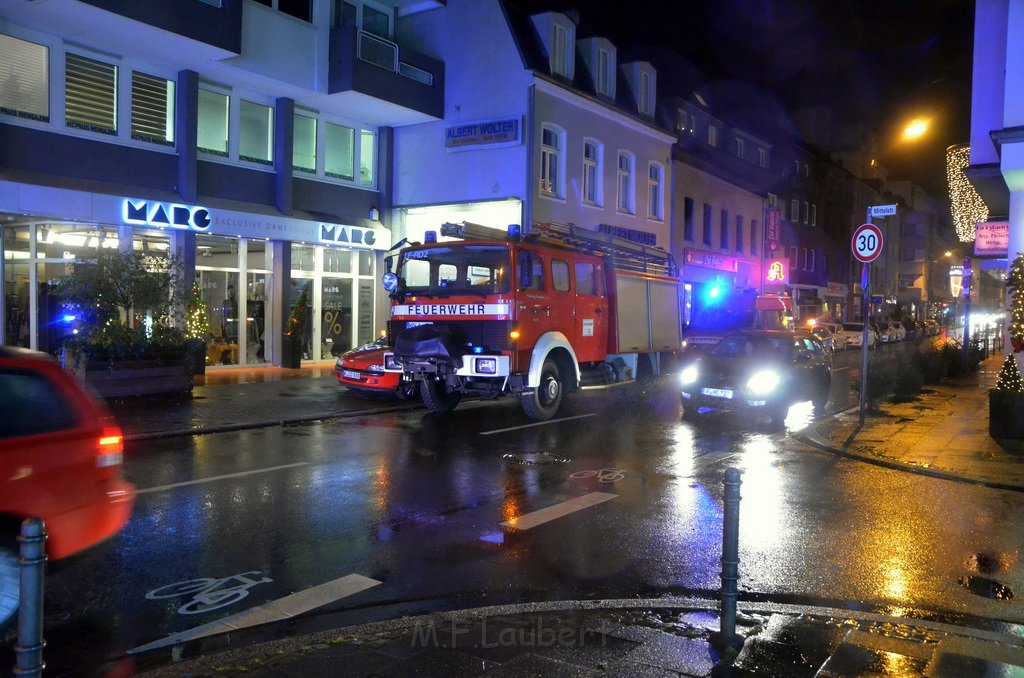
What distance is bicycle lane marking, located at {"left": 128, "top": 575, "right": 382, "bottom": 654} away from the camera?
188 inches

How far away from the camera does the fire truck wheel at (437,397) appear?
13922 millimetres

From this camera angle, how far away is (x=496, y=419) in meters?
14.1

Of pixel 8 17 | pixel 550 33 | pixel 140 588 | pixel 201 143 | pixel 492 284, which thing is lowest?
pixel 140 588

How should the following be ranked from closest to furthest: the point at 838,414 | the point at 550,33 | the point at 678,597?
the point at 678,597
the point at 838,414
the point at 550,33

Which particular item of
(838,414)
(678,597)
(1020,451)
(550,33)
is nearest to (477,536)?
(678,597)

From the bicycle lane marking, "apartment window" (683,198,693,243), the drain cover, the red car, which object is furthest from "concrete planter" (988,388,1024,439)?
"apartment window" (683,198,693,243)

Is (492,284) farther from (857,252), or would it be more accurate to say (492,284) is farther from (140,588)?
(140,588)

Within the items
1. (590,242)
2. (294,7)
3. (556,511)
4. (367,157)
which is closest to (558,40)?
(367,157)

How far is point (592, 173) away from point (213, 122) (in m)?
11.6

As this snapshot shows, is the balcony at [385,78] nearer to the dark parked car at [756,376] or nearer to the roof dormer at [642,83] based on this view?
the roof dormer at [642,83]

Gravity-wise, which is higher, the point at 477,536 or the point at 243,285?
the point at 243,285

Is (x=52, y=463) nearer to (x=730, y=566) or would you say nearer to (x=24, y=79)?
(x=730, y=566)

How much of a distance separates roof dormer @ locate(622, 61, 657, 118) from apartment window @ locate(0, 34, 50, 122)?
18262 millimetres

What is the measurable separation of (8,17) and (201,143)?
469 centimetres
